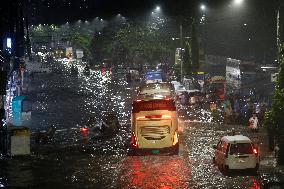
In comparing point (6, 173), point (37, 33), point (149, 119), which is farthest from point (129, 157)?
point (37, 33)

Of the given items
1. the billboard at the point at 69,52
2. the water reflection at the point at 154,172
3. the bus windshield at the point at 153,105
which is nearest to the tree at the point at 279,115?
the water reflection at the point at 154,172

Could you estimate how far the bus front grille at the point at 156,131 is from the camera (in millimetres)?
24000

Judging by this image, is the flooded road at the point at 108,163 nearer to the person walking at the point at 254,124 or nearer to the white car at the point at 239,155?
the white car at the point at 239,155

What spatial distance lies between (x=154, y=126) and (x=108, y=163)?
3.36 metres

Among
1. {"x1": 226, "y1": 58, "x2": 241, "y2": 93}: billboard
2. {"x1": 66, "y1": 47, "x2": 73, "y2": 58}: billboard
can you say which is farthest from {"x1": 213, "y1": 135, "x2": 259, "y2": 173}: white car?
{"x1": 66, "y1": 47, "x2": 73, "y2": 58}: billboard

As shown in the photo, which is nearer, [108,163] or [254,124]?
[108,163]

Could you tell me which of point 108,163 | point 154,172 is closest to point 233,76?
point 108,163

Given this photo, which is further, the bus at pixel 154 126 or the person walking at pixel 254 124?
the person walking at pixel 254 124

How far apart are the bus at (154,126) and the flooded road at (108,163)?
2.31ft

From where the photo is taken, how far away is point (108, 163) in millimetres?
23078

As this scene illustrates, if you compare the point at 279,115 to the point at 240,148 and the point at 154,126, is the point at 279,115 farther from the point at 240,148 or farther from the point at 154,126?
the point at 154,126

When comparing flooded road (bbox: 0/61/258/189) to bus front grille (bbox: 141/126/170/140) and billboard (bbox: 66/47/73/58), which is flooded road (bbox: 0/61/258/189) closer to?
bus front grille (bbox: 141/126/170/140)

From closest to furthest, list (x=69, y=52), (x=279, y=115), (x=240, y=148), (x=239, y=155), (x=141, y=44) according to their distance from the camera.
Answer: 1. (x=239, y=155)
2. (x=240, y=148)
3. (x=279, y=115)
4. (x=141, y=44)
5. (x=69, y=52)

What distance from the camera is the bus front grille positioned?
945 inches
